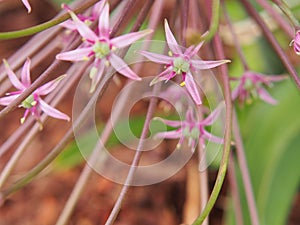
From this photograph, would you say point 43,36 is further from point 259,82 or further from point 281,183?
point 281,183

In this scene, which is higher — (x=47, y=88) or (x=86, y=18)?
(x=86, y=18)

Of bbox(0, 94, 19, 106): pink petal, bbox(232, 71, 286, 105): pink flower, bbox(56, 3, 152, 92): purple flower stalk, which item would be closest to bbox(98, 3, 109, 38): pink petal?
bbox(56, 3, 152, 92): purple flower stalk

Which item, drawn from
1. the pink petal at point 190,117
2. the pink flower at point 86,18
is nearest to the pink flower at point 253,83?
the pink petal at point 190,117

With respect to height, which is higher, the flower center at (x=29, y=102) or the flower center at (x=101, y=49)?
the flower center at (x=101, y=49)

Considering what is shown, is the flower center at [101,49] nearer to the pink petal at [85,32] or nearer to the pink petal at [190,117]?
the pink petal at [85,32]

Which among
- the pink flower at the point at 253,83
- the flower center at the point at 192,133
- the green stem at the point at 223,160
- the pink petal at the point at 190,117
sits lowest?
the green stem at the point at 223,160

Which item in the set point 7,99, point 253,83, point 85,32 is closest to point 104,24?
point 85,32

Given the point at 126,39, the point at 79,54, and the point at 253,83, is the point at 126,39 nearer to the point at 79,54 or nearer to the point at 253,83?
the point at 79,54
